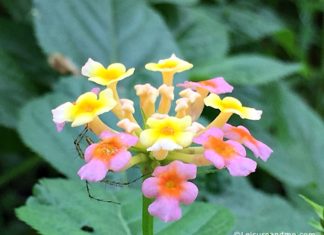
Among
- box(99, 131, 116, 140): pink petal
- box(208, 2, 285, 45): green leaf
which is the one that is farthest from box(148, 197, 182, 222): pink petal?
box(208, 2, 285, 45): green leaf

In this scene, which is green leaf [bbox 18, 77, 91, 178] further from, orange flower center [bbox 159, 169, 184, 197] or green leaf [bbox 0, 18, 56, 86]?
orange flower center [bbox 159, 169, 184, 197]

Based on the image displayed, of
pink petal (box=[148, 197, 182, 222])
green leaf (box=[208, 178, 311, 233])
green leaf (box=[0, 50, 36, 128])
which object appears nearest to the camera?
pink petal (box=[148, 197, 182, 222])

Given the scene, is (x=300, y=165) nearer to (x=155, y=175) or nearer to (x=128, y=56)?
(x=128, y=56)

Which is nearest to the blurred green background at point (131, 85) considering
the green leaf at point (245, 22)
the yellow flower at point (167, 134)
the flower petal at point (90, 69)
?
the green leaf at point (245, 22)

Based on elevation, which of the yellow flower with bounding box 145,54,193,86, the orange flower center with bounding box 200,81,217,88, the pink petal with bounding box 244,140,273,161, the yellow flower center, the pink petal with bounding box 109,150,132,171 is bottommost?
the pink petal with bounding box 244,140,273,161

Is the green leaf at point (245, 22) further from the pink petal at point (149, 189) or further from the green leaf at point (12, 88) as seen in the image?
the pink petal at point (149, 189)

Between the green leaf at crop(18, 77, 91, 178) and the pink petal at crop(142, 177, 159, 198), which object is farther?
the green leaf at crop(18, 77, 91, 178)

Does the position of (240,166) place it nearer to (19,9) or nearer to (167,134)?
(167,134)
